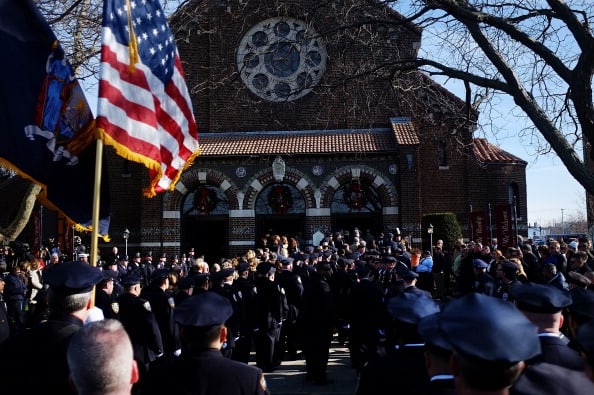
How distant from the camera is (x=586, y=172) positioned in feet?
29.2

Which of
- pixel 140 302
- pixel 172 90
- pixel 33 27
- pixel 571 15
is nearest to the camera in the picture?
pixel 33 27

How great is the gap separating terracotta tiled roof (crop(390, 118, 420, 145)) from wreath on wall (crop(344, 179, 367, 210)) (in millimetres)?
2516

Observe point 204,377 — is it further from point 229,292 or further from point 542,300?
point 229,292

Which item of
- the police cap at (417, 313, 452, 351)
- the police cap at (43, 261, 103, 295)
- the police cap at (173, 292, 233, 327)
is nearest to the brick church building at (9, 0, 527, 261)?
the police cap at (43, 261, 103, 295)

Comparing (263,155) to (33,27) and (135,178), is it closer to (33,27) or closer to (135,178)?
(135,178)

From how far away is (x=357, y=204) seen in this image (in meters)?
25.0

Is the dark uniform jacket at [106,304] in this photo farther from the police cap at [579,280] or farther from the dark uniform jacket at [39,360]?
the police cap at [579,280]

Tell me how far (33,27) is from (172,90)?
1488 mm

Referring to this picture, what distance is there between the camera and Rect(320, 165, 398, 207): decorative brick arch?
80.8 feet

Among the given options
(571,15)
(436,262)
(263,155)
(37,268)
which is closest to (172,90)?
(571,15)

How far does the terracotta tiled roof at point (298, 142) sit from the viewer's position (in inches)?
960

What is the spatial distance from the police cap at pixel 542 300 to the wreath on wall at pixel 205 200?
72.4 feet

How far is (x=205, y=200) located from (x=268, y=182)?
285 cm

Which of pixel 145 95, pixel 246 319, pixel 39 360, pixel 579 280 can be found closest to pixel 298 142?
pixel 246 319
